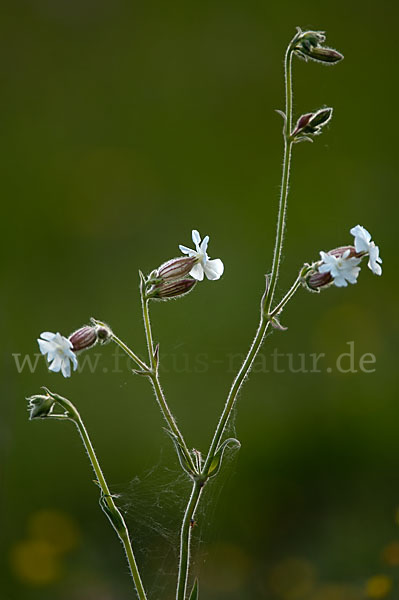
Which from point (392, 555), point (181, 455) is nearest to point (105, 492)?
point (181, 455)

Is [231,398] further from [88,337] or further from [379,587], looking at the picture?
[379,587]

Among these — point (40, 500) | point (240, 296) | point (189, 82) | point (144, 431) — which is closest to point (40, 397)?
point (40, 500)

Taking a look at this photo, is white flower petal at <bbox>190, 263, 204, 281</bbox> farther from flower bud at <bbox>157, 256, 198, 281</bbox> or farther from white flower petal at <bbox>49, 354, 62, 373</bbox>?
white flower petal at <bbox>49, 354, 62, 373</bbox>

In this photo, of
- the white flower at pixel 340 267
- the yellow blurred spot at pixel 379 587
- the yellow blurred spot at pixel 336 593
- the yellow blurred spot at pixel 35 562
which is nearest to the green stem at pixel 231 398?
the white flower at pixel 340 267

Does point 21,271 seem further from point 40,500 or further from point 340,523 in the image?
point 340,523

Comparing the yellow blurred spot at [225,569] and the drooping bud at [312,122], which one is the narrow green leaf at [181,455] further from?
the yellow blurred spot at [225,569]

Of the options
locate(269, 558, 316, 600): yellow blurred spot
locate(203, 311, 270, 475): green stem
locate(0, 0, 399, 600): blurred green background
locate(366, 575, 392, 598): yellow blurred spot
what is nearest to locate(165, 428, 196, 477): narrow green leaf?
locate(203, 311, 270, 475): green stem
